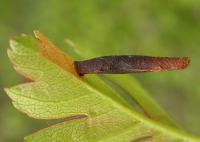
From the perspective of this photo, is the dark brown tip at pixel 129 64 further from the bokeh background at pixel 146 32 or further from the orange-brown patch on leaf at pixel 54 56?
the bokeh background at pixel 146 32

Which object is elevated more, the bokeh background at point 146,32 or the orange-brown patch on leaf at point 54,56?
the bokeh background at point 146,32

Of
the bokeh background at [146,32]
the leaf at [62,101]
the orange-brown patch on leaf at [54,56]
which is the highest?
the bokeh background at [146,32]

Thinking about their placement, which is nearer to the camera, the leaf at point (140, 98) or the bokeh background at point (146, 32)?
the leaf at point (140, 98)

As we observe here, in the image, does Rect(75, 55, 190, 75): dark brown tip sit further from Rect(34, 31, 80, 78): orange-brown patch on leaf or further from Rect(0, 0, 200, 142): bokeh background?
Rect(0, 0, 200, 142): bokeh background

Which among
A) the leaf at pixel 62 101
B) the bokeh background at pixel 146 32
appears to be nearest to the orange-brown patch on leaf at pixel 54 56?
the leaf at pixel 62 101

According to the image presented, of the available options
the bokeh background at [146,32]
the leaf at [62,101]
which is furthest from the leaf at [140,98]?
the bokeh background at [146,32]

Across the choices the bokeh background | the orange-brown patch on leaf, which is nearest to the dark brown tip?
the orange-brown patch on leaf

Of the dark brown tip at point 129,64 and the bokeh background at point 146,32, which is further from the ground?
the bokeh background at point 146,32

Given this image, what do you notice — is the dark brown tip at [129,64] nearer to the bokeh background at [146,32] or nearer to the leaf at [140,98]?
the leaf at [140,98]

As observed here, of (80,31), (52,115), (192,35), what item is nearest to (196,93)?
(192,35)
